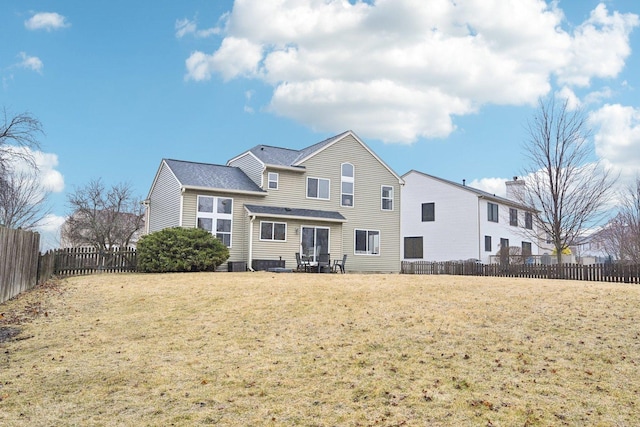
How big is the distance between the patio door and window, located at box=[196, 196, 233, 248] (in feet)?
13.2

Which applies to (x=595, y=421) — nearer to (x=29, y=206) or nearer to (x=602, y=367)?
(x=602, y=367)

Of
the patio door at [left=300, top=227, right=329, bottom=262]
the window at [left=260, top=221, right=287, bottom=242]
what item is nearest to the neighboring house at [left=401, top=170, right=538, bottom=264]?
the patio door at [left=300, top=227, right=329, bottom=262]

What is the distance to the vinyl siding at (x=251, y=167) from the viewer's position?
2777cm

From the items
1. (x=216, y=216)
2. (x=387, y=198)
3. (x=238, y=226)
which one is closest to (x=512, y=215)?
(x=387, y=198)

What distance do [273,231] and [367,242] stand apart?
6648 millimetres

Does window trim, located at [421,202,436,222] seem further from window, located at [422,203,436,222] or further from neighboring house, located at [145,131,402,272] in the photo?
neighboring house, located at [145,131,402,272]

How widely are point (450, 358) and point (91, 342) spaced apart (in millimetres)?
6558

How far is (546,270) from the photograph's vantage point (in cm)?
2245

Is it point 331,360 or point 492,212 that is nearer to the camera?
point 331,360

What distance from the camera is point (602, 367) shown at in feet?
24.2

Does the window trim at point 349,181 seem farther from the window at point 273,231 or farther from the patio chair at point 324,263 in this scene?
the patio chair at point 324,263

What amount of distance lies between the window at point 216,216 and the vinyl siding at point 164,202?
1176 mm

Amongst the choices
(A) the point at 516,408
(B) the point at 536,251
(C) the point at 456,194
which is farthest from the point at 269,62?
(B) the point at 536,251

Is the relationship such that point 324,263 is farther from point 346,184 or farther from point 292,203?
point 346,184
